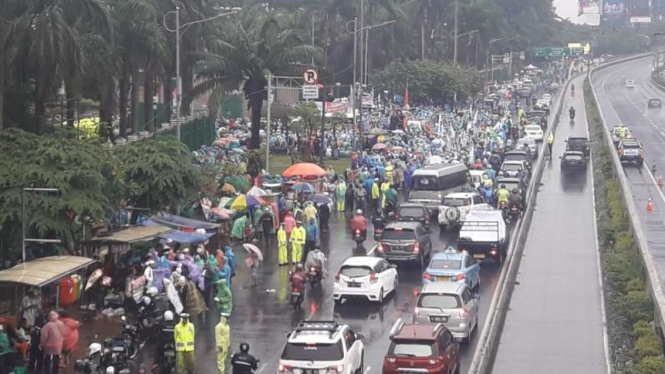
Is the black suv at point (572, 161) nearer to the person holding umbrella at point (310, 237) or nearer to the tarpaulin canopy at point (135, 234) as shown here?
the person holding umbrella at point (310, 237)

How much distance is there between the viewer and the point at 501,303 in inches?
1217

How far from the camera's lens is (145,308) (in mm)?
26672

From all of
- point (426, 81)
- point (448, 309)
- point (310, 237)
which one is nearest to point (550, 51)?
point (426, 81)

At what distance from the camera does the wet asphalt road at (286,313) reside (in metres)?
26.3

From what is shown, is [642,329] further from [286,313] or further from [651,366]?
[286,313]

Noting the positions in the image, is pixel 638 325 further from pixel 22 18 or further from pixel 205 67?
pixel 205 67

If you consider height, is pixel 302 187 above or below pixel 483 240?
above

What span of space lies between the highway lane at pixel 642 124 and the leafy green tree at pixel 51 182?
14290 mm

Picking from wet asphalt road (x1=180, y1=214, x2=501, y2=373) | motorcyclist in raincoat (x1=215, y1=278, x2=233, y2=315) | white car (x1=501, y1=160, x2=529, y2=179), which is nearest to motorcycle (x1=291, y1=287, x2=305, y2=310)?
wet asphalt road (x1=180, y1=214, x2=501, y2=373)

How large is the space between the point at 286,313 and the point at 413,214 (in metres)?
11.7

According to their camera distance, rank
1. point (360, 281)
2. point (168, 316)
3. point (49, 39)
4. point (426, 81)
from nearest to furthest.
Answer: point (168, 316), point (360, 281), point (49, 39), point (426, 81)

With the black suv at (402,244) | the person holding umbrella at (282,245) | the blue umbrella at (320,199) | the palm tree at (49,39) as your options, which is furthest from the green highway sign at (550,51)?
the person holding umbrella at (282,245)

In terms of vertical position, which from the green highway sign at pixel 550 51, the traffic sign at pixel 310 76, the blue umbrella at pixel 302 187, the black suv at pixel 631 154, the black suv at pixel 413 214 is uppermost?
the green highway sign at pixel 550 51

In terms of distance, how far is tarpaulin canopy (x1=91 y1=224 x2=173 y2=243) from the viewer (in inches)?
1185
